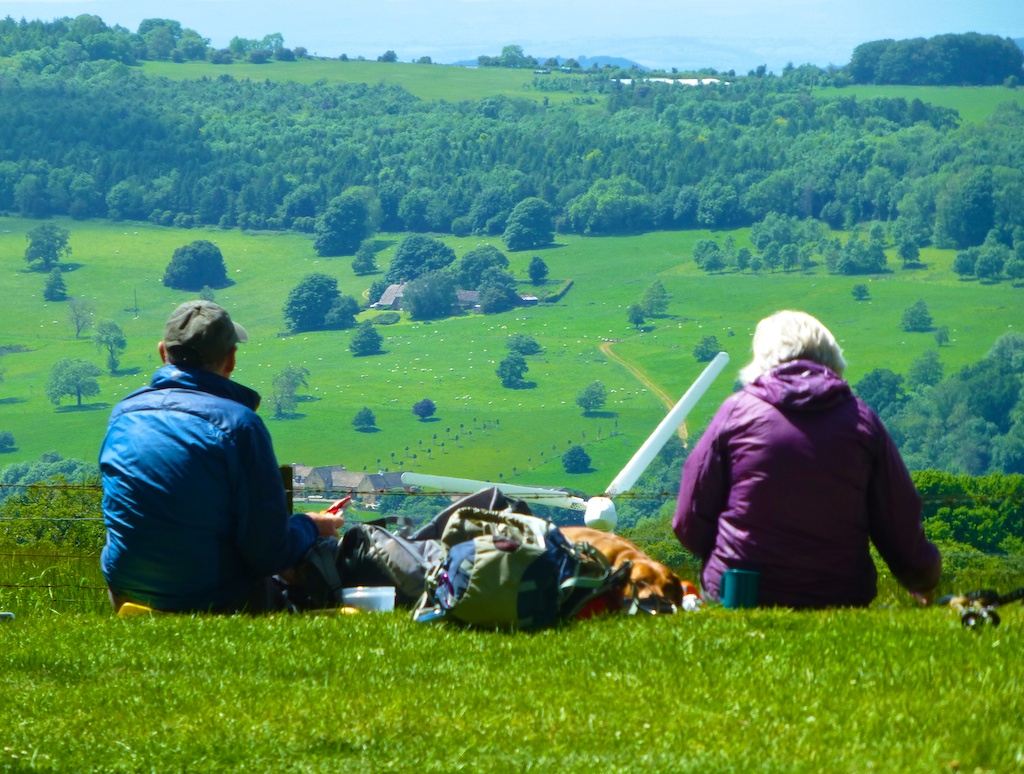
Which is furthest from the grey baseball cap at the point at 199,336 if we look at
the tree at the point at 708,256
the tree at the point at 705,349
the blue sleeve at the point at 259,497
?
the tree at the point at 708,256

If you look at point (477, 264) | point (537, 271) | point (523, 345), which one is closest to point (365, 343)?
point (523, 345)

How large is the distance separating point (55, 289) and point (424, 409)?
6068 cm

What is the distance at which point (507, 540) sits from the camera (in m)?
4.21

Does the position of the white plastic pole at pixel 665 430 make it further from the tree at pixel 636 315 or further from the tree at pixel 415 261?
the tree at pixel 415 261

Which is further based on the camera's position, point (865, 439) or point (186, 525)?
point (186, 525)

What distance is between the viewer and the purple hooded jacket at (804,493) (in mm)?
4207

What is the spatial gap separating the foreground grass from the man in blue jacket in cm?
19

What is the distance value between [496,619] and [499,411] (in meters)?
129

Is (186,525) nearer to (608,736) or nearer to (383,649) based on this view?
(383,649)

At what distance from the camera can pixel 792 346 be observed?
14.3 feet

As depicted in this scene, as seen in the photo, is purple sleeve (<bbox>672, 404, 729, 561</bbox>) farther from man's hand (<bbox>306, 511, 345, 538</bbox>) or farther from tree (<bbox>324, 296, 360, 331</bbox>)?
tree (<bbox>324, 296, 360, 331</bbox>)

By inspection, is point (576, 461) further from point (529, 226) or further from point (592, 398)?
point (529, 226)

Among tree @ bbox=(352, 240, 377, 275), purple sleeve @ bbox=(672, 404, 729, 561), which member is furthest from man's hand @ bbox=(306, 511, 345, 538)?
tree @ bbox=(352, 240, 377, 275)

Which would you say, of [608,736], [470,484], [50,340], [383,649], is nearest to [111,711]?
[383,649]
